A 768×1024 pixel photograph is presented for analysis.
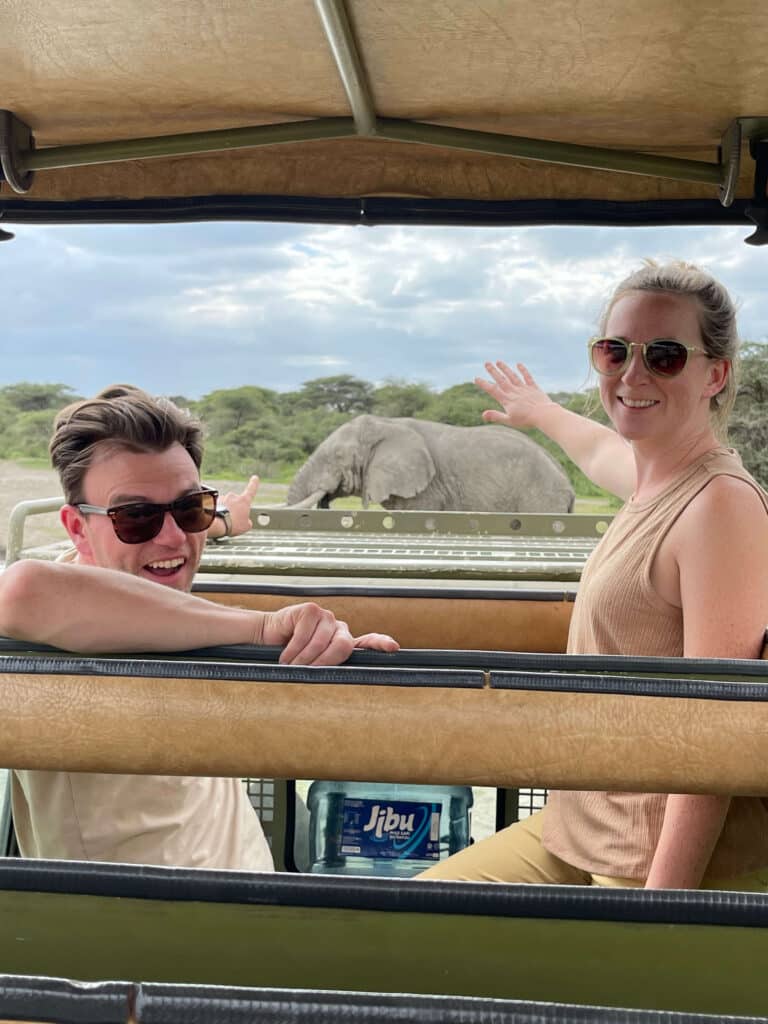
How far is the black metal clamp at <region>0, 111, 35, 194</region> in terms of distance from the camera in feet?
4.83

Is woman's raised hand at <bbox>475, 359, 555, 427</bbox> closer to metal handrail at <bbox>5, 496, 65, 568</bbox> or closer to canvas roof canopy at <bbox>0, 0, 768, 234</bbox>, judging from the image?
canvas roof canopy at <bbox>0, 0, 768, 234</bbox>

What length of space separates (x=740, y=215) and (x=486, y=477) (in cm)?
709

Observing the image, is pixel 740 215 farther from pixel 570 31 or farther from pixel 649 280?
pixel 570 31

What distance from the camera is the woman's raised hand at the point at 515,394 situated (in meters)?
1.95

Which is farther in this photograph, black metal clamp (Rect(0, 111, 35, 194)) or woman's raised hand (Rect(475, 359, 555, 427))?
woman's raised hand (Rect(475, 359, 555, 427))

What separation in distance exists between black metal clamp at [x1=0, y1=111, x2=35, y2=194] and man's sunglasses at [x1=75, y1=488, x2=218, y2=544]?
57 cm

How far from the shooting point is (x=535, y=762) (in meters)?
0.67

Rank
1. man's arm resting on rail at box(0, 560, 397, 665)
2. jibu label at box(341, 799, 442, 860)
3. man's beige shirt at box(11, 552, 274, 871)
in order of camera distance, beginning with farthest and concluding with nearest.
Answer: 1. jibu label at box(341, 799, 442, 860)
2. man's beige shirt at box(11, 552, 274, 871)
3. man's arm resting on rail at box(0, 560, 397, 665)

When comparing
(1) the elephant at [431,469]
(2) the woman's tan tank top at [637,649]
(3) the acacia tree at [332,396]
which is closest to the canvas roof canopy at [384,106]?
(2) the woman's tan tank top at [637,649]

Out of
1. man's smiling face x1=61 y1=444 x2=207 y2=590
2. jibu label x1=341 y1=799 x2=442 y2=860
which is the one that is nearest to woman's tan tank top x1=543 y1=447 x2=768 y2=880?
jibu label x1=341 y1=799 x2=442 y2=860

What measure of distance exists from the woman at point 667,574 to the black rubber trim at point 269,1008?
1.83 feet

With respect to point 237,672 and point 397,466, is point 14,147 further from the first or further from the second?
point 397,466

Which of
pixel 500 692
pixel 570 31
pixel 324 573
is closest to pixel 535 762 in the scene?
pixel 500 692

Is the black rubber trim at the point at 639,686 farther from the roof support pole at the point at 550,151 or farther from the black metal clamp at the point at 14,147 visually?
the black metal clamp at the point at 14,147
